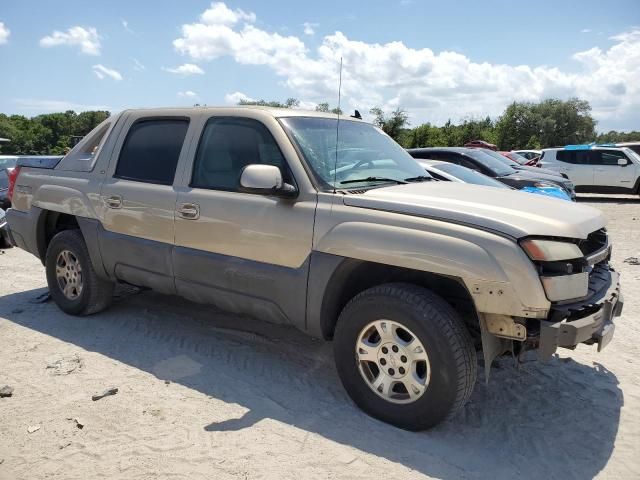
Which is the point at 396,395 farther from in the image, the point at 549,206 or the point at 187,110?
the point at 187,110

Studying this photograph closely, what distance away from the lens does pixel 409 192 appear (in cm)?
352

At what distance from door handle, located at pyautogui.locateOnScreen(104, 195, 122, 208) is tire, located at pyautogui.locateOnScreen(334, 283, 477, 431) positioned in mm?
2296

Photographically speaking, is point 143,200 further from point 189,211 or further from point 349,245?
point 349,245

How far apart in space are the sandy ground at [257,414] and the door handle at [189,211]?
111 centimetres

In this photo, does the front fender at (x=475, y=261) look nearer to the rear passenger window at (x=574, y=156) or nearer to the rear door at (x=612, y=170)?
the rear door at (x=612, y=170)

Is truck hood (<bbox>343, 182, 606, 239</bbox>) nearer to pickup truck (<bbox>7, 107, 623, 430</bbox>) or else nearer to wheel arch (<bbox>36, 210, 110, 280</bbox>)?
pickup truck (<bbox>7, 107, 623, 430</bbox>)

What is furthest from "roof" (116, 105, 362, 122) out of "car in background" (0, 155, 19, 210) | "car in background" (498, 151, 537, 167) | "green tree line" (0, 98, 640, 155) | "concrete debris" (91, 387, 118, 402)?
"green tree line" (0, 98, 640, 155)

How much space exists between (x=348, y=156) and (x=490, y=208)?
1.18 m

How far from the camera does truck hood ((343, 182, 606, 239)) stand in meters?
2.97

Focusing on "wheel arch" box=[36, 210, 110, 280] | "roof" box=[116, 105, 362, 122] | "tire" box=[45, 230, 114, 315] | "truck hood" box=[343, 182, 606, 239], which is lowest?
"tire" box=[45, 230, 114, 315]

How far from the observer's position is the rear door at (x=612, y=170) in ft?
55.5

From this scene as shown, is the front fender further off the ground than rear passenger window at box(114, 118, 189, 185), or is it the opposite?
rear passenger window at box(114, 118, 189, 185)

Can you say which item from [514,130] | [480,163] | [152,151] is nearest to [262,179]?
[152,151]

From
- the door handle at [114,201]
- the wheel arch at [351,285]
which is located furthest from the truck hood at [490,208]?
the door handle at [114,201]
